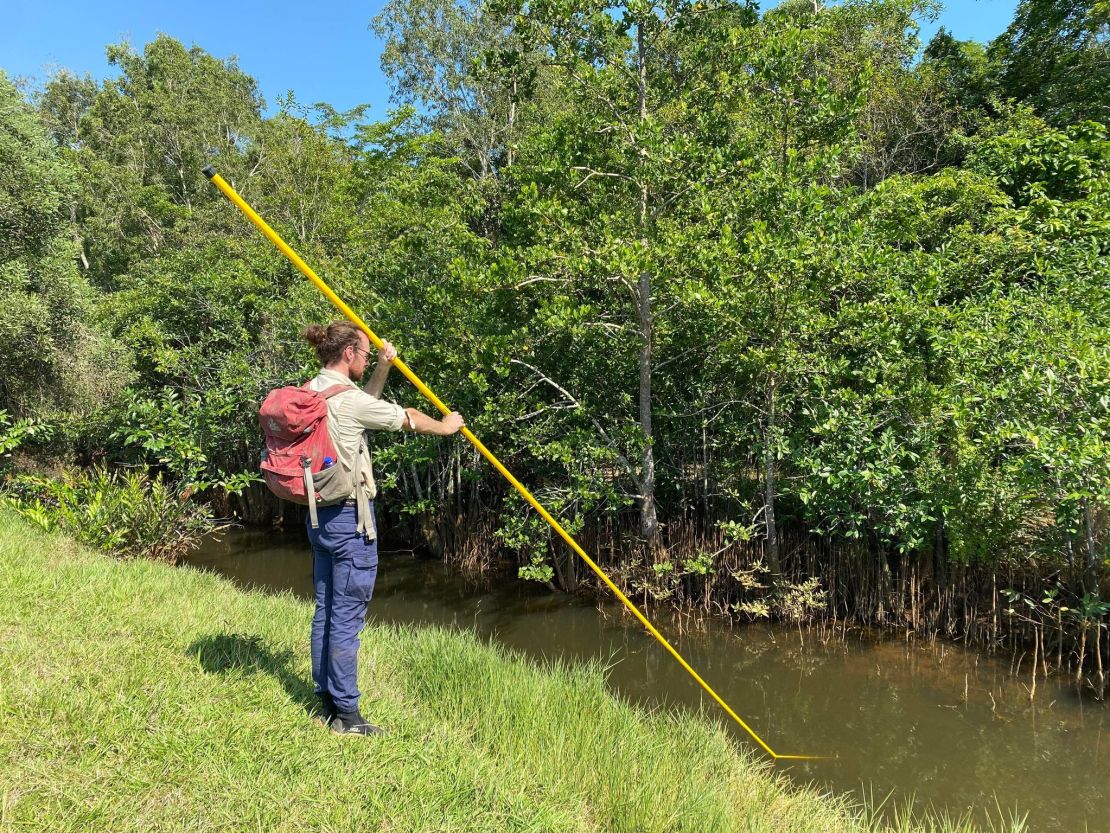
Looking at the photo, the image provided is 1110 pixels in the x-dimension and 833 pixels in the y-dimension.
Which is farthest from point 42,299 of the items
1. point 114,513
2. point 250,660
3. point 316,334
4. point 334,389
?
point 334,389

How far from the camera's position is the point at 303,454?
3.20m

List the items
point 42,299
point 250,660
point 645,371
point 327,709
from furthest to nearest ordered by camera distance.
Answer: point 42,299 < point 645,371 < point 250,660 < point 327,709

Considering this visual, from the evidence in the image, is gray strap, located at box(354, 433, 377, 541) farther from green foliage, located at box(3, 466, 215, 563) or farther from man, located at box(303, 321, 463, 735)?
green foliage, located at box(3, 466, 215, 563)

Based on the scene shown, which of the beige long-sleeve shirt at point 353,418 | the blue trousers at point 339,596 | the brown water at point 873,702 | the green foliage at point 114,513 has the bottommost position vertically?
the brown water at point 873,702

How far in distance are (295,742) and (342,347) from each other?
6.33 ft

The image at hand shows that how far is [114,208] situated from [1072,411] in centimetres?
3008

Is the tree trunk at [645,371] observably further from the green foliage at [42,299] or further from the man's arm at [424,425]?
the green foliage at [42,299]

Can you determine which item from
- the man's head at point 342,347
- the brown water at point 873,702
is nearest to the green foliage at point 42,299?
the brown water at point 873,702

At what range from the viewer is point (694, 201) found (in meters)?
8.10

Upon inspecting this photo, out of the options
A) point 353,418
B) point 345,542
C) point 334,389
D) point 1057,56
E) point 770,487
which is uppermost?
point 1057,56

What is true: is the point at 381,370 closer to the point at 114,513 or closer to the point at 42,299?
the point at 114,513

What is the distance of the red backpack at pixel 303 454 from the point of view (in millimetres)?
3176

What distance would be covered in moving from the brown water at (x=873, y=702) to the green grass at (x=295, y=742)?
798 mm

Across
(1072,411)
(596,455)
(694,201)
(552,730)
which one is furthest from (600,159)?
(552,730)
